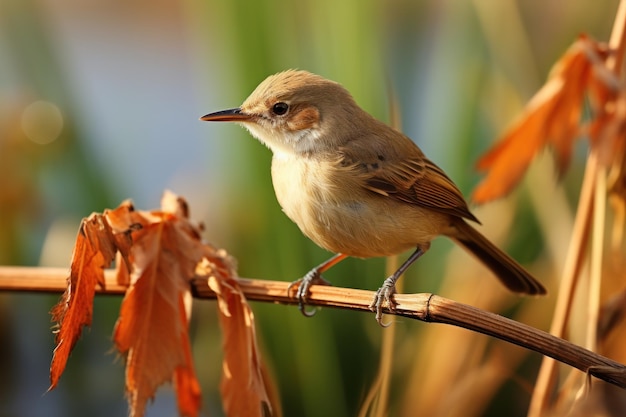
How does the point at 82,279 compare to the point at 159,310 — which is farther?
the point at 159,310

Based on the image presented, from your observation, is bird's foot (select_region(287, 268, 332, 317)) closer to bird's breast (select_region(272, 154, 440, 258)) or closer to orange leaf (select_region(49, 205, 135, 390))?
bird's breast (select_region(272, 154, 440, 258))

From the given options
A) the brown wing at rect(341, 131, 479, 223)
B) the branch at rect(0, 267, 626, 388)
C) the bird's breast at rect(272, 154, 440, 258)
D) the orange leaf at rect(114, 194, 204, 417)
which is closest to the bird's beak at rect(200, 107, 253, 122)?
the bird's breast at rect(272, 154, 440, 258)

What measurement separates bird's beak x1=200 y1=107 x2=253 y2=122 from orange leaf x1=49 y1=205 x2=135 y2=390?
0.68 metres

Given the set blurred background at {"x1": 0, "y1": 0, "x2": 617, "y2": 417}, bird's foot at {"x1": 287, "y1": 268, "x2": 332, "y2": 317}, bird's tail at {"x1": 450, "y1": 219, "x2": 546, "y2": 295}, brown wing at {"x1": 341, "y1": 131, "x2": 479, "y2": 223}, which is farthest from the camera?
blurred background at {"x1": 0, "y1": 0, "x2": 617, "y2": 417}

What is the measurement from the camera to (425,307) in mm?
1691

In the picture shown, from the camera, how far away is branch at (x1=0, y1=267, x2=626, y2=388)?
5.18ft

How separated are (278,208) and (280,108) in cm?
61

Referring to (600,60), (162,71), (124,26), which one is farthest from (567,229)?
(124,26)

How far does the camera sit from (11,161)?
3.76m

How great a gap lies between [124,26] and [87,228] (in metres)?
6.52

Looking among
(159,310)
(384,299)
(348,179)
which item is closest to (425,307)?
(384,299)

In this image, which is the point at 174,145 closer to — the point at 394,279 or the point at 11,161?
the point at 11,161

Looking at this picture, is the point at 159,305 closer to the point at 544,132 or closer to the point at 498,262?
the point at 544,132

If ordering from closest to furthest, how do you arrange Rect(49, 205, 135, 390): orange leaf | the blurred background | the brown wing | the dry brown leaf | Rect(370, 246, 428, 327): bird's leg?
Rect(49, 205, 135, 390): orange leaf
Rect(370, 246, 428, 327): bird's leg
the dry brown leaf
the brown wing
the blurred background
